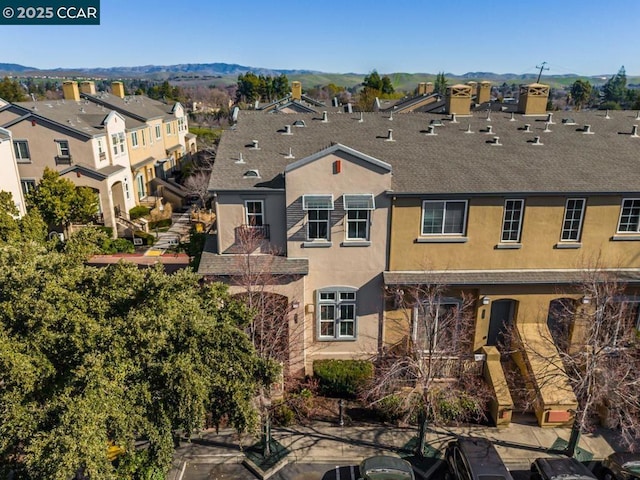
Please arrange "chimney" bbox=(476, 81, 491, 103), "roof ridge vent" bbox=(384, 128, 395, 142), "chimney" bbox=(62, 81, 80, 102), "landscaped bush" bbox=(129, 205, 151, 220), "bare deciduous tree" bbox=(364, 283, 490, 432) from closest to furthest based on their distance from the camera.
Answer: "bare deciduous tree" bbox=(364, 283, 490, 432), "roof ridge vent" bbox=(384, 128, 395, 142), "chimney" bbox=(476, 81, 491, 103), "landscaped bush" bbox=(129, 205, 151, 220), "chimney" bbox=(62, 81, 80, 102)

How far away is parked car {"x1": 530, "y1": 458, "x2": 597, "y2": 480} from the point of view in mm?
14875

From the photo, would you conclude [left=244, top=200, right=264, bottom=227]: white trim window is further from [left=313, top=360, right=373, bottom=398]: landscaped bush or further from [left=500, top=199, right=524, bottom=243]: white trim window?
[left=500, top=199, right=524, bottom=243]: white trim window

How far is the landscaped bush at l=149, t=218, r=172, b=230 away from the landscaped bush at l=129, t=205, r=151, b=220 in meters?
1.27

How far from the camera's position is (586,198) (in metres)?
19.4

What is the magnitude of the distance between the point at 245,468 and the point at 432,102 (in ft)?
133

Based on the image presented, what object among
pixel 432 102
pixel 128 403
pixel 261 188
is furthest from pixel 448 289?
pixel 432 102

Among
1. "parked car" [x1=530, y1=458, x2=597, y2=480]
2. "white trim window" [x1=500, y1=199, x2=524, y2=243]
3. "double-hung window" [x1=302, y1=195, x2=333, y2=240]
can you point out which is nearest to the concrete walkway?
"double-hung window" [x1=302, y1=195, x2=333, y2=240]

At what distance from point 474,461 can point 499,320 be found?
7737 mm

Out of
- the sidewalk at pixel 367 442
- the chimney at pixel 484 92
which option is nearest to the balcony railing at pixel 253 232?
the sidewalk at pixel 367 442

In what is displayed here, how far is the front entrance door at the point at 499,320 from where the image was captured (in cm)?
2097

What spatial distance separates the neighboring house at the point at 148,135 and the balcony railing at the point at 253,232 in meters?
29.3

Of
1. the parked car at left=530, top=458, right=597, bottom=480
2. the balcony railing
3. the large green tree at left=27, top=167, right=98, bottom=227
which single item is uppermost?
the balcony railing

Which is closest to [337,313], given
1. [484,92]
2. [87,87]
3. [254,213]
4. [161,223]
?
[254,213]

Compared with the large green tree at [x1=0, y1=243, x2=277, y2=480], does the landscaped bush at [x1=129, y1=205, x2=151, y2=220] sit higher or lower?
lower
